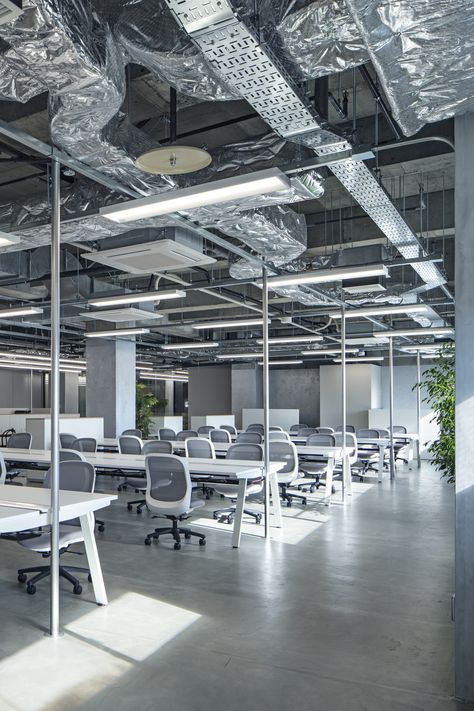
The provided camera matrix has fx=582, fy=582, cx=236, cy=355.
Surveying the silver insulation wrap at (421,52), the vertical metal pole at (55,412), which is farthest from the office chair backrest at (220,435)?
the silver insulation wrap at (421,52)

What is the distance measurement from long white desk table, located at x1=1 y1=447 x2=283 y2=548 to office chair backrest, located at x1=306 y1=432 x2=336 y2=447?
299 centimetres

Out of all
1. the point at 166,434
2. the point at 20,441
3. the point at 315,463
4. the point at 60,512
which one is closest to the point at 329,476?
the point at 315,463

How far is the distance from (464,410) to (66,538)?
2.89 metres

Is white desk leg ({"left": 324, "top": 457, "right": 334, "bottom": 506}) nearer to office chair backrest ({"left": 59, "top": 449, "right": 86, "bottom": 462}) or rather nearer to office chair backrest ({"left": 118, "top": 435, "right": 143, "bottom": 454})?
office chair backrest ({"left": 118, "top": 435, "right": 143, "bottom": 454})

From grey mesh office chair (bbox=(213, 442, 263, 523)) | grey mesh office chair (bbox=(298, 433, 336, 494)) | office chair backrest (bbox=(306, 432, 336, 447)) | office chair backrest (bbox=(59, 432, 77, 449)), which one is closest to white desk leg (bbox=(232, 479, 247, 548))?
grey mesh office chair (bbox=(213, 442, 263, 523))

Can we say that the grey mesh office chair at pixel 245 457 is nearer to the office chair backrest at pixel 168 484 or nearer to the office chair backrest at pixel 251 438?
the office chair backrest at pixel 168 484

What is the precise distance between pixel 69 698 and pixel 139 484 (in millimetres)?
4281

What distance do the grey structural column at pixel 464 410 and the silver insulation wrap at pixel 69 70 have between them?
1.94 m

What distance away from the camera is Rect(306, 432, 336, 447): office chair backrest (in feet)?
32.0

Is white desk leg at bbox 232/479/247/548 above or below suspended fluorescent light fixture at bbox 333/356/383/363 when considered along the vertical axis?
below

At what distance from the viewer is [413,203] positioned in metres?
6.58

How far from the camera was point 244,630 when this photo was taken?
369 centimetres

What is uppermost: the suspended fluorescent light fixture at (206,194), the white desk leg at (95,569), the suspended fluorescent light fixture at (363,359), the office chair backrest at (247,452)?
the suspended fluorescent light fixture at (206,194)

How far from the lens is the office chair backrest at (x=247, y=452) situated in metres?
6.91
